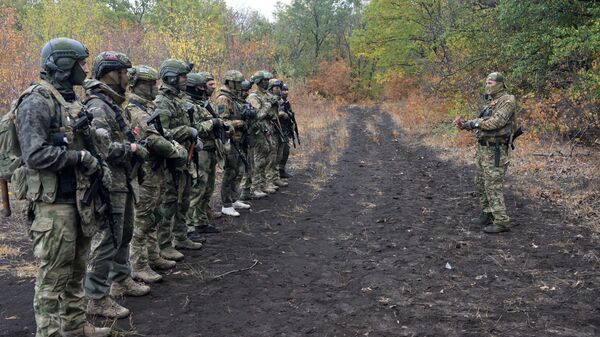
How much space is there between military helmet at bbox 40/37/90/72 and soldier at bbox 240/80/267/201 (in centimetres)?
440

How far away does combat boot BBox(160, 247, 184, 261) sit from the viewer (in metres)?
5.06

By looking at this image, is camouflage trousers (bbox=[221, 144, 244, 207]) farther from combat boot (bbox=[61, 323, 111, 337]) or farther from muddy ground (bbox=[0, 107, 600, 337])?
combat boot (bbox=[61, 323, 111, 337])

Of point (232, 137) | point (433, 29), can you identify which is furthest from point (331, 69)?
point (232, 137)

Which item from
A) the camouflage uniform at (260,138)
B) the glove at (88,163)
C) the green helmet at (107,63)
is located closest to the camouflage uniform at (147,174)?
the green helmet at (107,63)

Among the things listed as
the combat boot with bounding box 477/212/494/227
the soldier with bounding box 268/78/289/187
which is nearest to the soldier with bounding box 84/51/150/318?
the combat boot with bounding box 477/212/494/227

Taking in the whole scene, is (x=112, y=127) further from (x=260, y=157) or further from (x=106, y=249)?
(x=260, y=157)

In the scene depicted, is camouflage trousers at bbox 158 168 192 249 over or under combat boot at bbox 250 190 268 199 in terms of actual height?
over

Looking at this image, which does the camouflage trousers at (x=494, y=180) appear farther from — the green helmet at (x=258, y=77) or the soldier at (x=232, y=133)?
the green helmet at (x=258, y=77)

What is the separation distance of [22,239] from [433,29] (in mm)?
17030

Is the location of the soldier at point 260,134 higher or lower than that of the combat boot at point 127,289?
higher

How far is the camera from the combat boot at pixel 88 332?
3221mm

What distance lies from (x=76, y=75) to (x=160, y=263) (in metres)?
2.31

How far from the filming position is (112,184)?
3555 millimetres

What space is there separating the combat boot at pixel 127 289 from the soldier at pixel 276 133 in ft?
16.0
